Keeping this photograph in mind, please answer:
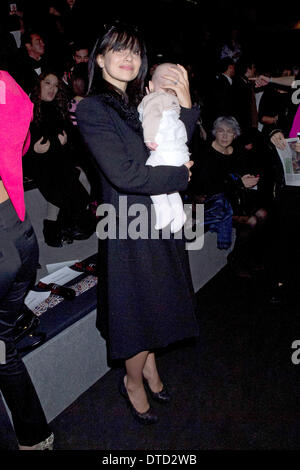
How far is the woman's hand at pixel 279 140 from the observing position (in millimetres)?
2420

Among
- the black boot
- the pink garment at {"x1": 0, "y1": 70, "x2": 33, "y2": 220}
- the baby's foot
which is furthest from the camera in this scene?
the black boot

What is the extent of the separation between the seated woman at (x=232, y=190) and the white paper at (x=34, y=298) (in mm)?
1608

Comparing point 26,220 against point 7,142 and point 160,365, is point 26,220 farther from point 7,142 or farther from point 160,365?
point 160,365

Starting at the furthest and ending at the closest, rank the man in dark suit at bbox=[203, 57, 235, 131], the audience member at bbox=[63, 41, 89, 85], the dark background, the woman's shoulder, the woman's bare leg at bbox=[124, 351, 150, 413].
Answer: the dark background, the man in dark suit at bbox=[203, 57, 235, 131], the audience member at bbox=[63, 41, 89, 85], the woman's bare leg at bbox=[124, 351, 150, 413], the woman's shoulder

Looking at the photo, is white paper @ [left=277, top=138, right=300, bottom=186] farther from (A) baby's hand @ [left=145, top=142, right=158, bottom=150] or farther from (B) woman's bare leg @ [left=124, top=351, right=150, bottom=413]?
(B) woman's bare leg @ [left=124, top=351, right=150, bottom=413]

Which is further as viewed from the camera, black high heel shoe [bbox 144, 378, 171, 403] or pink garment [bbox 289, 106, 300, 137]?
pink garment [bbox 289, 106, 300, 137]

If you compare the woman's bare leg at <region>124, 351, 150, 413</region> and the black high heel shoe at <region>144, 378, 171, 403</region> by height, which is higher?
the woman's bare leg at <region>124, 351, 150, 413</region>

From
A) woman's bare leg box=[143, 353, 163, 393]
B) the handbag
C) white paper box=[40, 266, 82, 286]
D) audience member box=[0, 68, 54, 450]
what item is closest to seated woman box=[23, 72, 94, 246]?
white paper box=[40, 266, 82, 286]

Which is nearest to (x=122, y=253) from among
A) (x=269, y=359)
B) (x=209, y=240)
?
(x=269, y=359)

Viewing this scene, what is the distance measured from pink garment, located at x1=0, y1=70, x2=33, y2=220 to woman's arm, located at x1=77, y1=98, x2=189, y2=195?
0.63ft

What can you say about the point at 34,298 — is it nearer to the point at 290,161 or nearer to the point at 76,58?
the point at 290,161

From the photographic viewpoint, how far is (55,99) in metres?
3.26

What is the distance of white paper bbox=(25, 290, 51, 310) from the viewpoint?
1977mm

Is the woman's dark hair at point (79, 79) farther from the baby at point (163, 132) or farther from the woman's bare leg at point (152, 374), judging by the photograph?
the woman's bare leg at point (152, 374)
